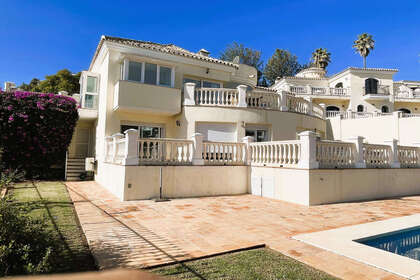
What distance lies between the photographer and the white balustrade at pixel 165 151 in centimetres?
991

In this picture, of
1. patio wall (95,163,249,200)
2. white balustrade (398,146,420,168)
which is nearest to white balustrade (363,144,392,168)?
white balustrade (398,146,420,168)

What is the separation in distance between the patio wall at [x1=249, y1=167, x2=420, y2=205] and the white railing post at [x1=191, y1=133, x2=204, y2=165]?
2.56 m

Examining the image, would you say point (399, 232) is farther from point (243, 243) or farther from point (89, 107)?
point (89, 107)

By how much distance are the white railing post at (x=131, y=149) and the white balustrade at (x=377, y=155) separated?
9408 mm

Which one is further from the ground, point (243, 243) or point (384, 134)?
point (384, 134)

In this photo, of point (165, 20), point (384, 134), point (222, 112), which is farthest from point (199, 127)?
point (384, 134)

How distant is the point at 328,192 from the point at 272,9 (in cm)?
1707

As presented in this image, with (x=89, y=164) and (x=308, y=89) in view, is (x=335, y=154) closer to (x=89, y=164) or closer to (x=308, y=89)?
(x=89, y=164)

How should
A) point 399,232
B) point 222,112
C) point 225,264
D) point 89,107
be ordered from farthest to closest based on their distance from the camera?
1. point 89,107
2. point 222,112
3. point 399,232
4. point 225,264

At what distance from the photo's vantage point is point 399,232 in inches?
237

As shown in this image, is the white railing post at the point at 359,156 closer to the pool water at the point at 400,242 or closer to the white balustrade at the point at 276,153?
the white balustrade at the point at 276,153

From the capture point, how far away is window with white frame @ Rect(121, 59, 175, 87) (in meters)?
13.9

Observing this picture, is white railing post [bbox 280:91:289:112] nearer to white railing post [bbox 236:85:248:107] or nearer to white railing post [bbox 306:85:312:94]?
white railing post [bbox 236:85:248:107]

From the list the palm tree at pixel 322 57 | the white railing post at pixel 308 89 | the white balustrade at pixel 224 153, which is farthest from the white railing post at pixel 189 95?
the palm tree at pixel 322 57
